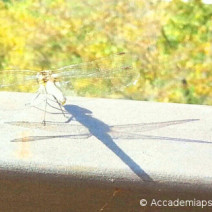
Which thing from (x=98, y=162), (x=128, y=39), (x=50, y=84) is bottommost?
(x=98, y=162)

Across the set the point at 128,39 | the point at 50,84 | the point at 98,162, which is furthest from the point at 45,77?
the point at 128,39

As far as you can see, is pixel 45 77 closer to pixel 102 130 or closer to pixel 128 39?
pixel 102 130

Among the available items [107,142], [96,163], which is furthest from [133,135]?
[96,163]

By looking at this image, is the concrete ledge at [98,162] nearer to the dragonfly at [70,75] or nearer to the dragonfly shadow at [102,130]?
the dragonfly shadow at [102,130]

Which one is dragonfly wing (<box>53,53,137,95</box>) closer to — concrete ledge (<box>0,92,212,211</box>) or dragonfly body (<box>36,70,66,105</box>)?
dragonfly body (<box>36,70,66,105</box>)

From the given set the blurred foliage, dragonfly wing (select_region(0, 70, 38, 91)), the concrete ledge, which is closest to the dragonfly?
dragonfly wing (select_region(0, 70, 38, 91))

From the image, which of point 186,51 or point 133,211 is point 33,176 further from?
point 186,51
